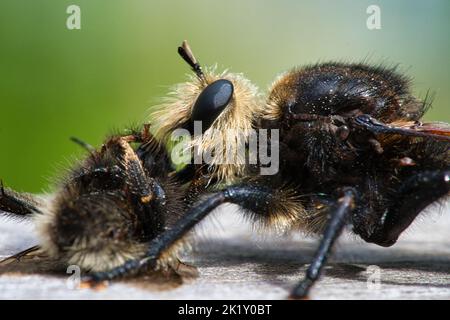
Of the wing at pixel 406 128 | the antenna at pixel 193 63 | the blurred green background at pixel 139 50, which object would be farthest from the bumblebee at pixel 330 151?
the blurred green background at pixel 139 50

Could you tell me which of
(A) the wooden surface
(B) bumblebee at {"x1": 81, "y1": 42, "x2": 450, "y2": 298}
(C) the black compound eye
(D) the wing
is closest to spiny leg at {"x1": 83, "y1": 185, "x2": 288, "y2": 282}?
(B) bumblebee at {"x1": 81, "y1": 42, "x2": 450, "y2": 298}

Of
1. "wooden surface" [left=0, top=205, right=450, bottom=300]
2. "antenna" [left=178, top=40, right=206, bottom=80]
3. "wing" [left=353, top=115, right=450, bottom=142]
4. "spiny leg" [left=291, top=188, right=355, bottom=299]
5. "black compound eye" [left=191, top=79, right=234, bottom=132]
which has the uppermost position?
"antenna" [left=178, top=40, right=206, bottom=80]

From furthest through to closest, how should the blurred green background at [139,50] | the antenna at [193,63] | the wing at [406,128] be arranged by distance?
the blurred green background at [139,50] → the antenna at [193,63] → the wing at [406,128]

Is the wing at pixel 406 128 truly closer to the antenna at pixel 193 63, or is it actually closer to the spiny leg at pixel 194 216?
the spiny leg at pixel 194 216

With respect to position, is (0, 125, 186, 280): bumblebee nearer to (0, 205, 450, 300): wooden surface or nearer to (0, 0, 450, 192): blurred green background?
(0, 205, 450, 300): wooden surface

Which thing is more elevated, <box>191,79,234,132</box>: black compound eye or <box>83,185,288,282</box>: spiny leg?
<box>191,79,234,132</box>: black compound eye

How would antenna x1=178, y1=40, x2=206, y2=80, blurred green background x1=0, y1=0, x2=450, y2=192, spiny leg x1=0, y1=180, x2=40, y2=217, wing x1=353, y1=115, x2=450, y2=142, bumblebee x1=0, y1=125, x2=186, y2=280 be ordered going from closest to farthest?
bumblebee x1=0, y1=125, x2=186, y2=280
wing x1=353, y1=115, x2=450, y2=142
spiny leg x1=0, y1=180, x2=40, y2=217
antenna x1=178, y1=40, x2=206, y2=80
blurred green background x1=0, y1=0, x2=450, y2=192
